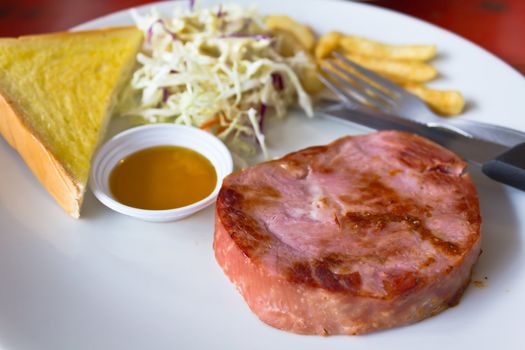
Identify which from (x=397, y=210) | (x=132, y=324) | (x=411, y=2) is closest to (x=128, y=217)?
(x=132, y=324)

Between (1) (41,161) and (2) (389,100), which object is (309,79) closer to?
(2) (389,100)

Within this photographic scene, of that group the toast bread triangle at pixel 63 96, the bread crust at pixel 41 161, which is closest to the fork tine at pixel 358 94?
the toast bread triangle at pixel 63 96

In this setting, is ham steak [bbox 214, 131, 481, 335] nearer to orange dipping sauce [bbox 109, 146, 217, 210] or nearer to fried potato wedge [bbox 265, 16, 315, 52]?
orange dipping sauce [bbox 109, 146, 217, 210]

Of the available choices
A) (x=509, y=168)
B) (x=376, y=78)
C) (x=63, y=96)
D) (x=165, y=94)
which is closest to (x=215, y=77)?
(x=165, y=94)

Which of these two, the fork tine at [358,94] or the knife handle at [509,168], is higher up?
the knife handle at [509,168]

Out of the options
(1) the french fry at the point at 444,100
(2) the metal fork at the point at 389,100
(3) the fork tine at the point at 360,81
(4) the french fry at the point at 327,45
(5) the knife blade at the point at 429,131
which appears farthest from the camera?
(4) the french fry at the point at 327,45

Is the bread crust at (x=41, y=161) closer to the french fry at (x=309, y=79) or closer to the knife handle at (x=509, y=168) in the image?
the french fry at (x=309, y=79)
